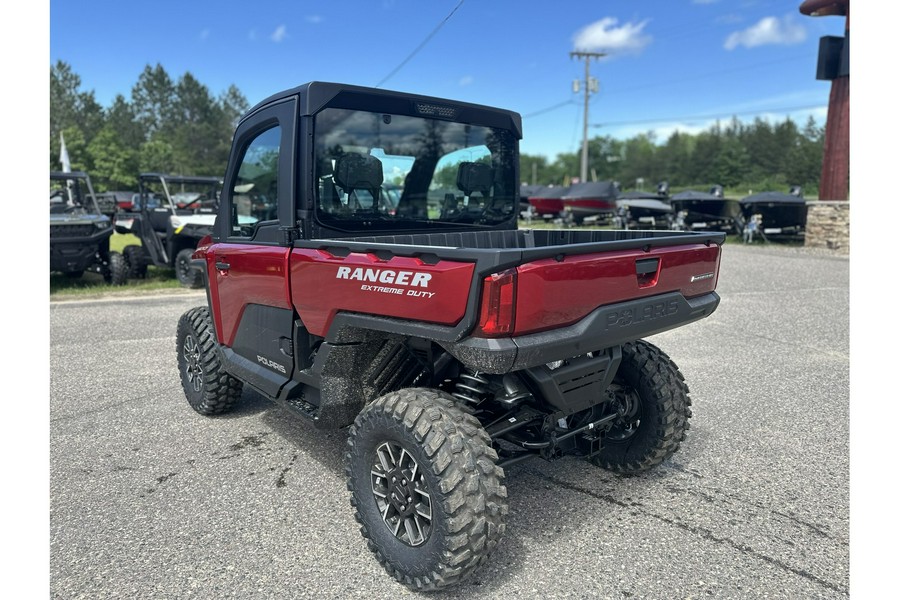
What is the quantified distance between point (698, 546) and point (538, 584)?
86 cm

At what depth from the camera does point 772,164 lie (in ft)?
277

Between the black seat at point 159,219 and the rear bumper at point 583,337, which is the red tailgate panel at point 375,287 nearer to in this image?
the rear bumper at point 583,337

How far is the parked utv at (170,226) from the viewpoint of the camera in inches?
447

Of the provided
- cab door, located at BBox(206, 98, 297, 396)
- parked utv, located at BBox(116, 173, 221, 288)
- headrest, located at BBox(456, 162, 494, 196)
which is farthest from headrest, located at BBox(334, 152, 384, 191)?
parked utv, located at BBox(116, 173, 221, 288)

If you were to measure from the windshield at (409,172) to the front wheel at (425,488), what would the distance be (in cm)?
124

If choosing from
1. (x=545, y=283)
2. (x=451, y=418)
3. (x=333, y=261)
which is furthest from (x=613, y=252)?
(x=333, y=261)

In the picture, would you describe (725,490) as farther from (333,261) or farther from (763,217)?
(763,217)

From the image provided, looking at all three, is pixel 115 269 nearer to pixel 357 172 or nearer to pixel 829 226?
pixel 357 172

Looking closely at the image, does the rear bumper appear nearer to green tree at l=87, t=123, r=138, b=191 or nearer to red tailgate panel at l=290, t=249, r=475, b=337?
red tailgate panel at l=290, t=249, r=475, b=337

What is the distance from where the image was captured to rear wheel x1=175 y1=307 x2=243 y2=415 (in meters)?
4.55

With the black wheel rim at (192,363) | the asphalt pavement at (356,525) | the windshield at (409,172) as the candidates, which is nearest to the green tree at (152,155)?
the asphalt pavement at (356,525)

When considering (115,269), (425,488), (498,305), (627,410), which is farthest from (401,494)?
(115,269)

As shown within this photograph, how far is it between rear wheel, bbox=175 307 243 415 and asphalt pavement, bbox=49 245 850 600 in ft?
0.55

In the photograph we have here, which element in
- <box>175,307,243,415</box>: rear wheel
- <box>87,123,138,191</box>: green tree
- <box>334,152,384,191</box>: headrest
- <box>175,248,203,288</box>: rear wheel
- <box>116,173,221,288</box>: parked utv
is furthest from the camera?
<box>87,123,138,191</box>: green tree
